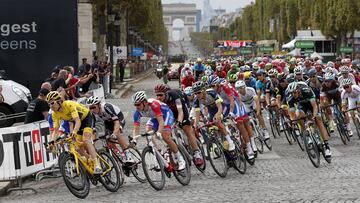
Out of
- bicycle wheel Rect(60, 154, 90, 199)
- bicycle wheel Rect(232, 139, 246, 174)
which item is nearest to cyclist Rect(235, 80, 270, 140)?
bicycle wheel Rect(232, 139, 246, 174)

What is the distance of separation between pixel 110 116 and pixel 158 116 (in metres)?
1.04

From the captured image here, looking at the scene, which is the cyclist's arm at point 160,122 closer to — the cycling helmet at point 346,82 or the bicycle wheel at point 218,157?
the bicycle wheel at point 218,157

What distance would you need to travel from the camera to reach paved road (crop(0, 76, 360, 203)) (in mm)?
13188

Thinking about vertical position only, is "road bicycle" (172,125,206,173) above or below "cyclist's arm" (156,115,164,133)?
below

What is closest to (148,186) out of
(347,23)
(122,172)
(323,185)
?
(122,172)

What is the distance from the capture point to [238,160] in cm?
1614

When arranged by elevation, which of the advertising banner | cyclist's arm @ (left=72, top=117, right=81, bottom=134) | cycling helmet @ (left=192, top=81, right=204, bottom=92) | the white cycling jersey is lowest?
the white cycling jersey

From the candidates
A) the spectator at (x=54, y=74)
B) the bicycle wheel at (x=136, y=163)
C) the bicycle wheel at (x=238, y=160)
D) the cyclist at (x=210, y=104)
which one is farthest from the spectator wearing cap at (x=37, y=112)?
the spectator at (x=54, y=74)

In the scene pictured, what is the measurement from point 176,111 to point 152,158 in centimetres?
218

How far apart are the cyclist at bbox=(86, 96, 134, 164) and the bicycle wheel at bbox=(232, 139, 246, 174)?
197 centimetres

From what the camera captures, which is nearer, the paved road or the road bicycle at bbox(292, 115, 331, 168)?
the paved road

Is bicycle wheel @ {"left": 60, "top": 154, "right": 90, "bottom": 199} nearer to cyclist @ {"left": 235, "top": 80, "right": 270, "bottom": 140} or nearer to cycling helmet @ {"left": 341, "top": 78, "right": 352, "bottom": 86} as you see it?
cyclist @ {"left": 235, "top": 80, "right": 270, "bottom": 140}

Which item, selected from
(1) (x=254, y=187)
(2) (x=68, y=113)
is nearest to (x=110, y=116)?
(2) (x=68, y=113)

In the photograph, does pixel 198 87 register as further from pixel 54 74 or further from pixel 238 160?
pixel 54 74
